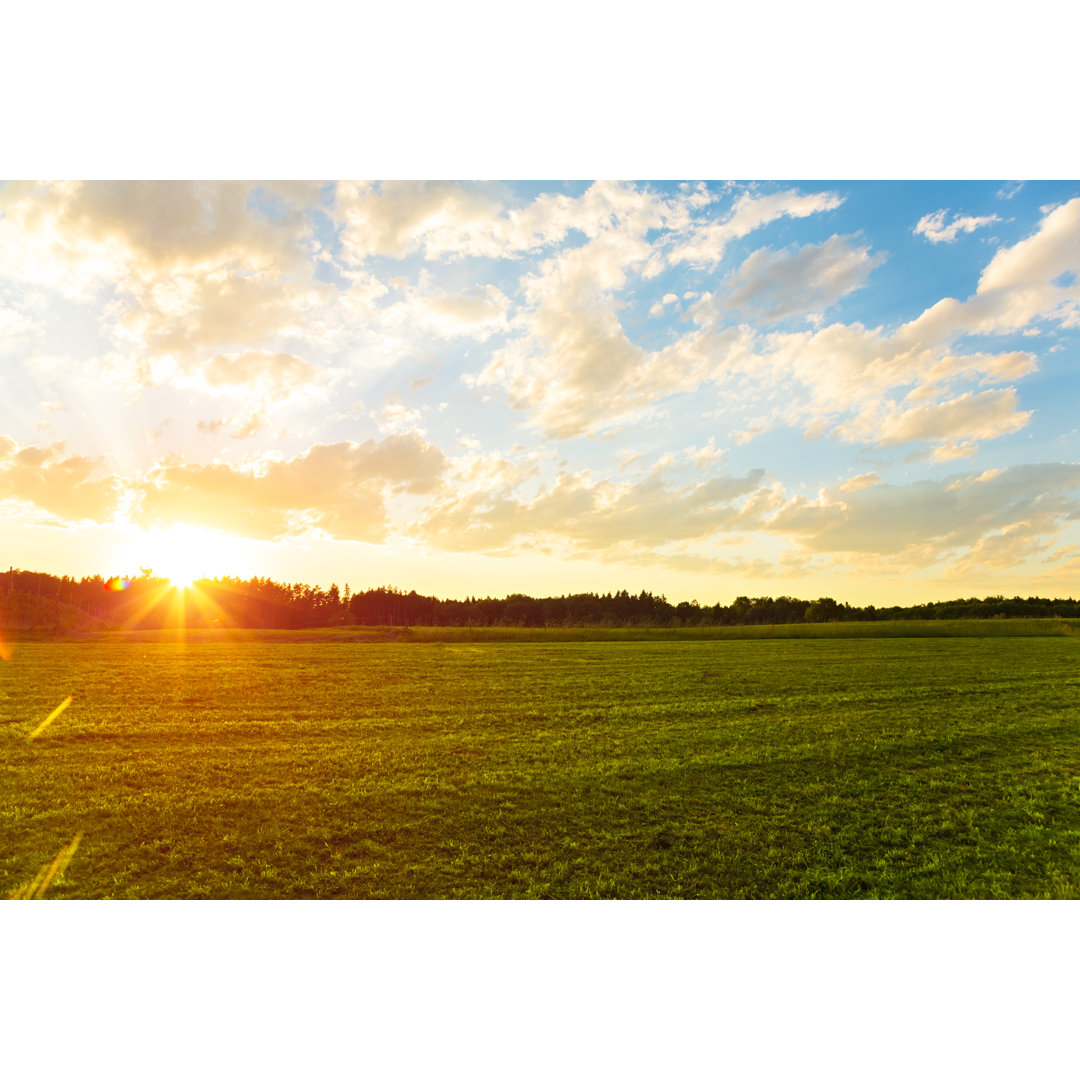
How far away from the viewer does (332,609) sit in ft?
72.9

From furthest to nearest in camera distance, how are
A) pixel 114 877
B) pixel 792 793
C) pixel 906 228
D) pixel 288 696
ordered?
pixel 288 696 → pixel 906 228 → pixel 792 793 → pixel 114 877

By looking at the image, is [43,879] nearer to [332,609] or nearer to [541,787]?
[541,787]

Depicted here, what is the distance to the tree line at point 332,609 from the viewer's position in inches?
694

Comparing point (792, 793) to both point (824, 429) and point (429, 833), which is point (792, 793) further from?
point (824, 429)

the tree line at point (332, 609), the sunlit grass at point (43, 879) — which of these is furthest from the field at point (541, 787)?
the tree line at point (332, 609)

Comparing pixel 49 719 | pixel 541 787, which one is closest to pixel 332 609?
pixel 49 719

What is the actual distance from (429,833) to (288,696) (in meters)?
6.14

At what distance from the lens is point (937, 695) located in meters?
9.88

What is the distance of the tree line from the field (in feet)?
22.8

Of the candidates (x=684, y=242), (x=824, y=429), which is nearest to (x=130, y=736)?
(x=684, y=242)

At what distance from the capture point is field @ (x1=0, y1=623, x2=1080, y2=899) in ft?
13.0

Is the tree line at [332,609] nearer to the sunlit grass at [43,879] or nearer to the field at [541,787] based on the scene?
the field at [541,787]

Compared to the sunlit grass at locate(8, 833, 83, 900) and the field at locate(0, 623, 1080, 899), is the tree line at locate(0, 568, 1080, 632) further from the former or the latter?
the sunlit grass at locate(8, 833, 83, 900)

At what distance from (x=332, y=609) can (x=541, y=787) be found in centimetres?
1843
